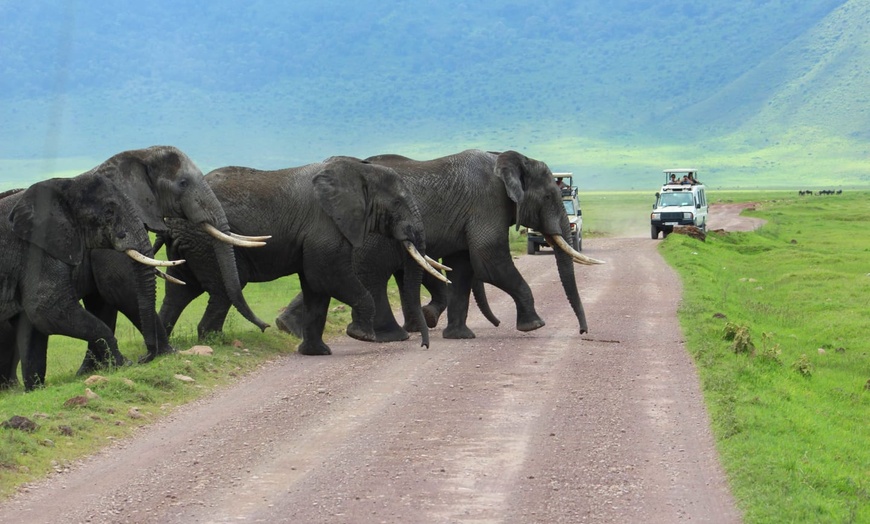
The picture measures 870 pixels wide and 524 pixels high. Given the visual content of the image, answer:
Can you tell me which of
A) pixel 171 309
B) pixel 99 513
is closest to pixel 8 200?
pixel 171 309

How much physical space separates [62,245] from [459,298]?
18.7 ft

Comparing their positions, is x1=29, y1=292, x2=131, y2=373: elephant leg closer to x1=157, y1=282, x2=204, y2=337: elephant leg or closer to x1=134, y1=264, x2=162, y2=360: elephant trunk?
x1=134, y1=264, x2=162, y2=360: elephant trunk

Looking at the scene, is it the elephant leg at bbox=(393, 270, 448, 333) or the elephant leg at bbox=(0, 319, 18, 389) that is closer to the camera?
the elephant leg at bbox=(0, 319, 18, 389)

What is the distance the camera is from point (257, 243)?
1608 cm

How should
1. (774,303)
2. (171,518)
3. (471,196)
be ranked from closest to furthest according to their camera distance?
(171,518) < (471,196) < (774,303)

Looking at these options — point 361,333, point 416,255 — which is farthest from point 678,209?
point 361,333

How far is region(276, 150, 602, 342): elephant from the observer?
18250 millimetres

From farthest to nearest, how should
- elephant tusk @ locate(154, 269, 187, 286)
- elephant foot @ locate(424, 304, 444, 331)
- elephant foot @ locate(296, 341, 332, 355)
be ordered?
1. elephant foot @ locate(424, 304, 444, 331)
2. elephant foot @ locate(296, 341, 332, 355)
3. elephant tusk @ locate(154, 269, 187, 286)

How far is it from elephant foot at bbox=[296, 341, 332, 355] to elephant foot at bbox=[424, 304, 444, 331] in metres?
3.16

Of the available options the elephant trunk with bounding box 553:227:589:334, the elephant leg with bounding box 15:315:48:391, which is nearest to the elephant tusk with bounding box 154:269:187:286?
the elephant leg with bounding box 15:315:48:391

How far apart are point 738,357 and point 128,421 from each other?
24.8 ft

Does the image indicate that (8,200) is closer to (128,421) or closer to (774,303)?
(128,421)

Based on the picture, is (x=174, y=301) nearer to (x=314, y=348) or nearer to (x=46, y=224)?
(x=314, y=348)

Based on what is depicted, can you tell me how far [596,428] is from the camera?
458 inches
